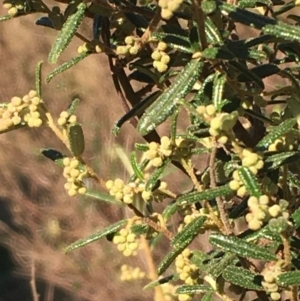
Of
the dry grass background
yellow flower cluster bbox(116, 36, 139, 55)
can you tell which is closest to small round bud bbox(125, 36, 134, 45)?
yellow flower cluster bbox(116, 36, 139, 55)

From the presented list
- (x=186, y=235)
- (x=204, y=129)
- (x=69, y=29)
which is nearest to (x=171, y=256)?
(x=186, y=235)

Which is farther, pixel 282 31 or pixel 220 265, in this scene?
pixel 220 265

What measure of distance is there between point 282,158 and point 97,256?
2648 millimetres

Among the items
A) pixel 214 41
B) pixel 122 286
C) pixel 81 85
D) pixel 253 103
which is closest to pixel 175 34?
pixel 214 41

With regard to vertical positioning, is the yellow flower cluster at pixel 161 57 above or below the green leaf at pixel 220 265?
above

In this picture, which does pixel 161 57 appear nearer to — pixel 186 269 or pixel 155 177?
pixel 155 177

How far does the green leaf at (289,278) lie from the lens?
0.54m

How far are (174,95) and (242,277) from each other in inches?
7.7

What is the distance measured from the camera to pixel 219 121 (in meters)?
0.48

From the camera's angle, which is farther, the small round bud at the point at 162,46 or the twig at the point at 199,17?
the small round bud at the point at 162,46

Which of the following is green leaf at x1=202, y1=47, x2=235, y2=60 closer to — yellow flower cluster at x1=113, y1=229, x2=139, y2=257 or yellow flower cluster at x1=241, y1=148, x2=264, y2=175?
yellow flower cluster at x1=241, y1=148, x2=264, y2=175

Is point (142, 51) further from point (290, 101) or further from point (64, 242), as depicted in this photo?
point (64, 242)

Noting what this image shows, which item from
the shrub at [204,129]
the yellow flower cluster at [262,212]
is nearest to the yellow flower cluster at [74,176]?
the shrub at [204,129]

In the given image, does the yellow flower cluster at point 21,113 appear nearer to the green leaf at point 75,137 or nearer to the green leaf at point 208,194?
the green leaf at point 75,137
